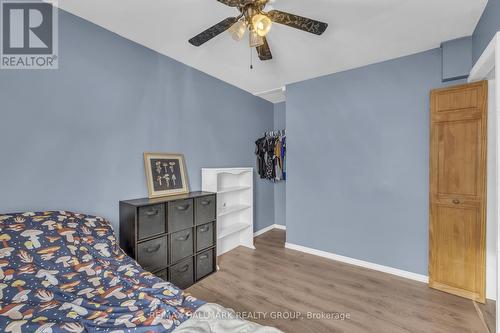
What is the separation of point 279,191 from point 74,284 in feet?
11.6

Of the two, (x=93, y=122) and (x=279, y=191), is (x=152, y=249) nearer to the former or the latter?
(x=93, y=122)

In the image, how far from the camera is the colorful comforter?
3.23ft

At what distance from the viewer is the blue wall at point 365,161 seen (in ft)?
8.07

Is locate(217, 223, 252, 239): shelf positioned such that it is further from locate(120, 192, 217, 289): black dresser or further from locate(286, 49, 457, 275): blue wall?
locate(286, 49, 457, 275): blue wall

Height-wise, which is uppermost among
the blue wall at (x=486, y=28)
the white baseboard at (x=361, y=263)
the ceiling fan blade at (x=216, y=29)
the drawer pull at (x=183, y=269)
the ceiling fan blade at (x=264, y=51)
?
the blue wall at (x=486, y=28)

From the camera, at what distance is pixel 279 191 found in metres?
4.44

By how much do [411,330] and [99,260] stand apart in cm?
239

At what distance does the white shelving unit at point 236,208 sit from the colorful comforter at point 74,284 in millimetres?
1749

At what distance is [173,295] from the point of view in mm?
1209

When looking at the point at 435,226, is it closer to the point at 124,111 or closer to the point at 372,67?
the point at 372,67

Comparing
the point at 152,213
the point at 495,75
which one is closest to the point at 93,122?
the point at 152,213

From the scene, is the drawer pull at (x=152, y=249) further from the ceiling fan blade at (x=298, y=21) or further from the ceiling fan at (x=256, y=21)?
the ceiling fan blade at (x=298, y=21)

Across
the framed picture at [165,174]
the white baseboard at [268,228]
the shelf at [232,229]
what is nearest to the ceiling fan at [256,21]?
the framed picture at [165,174]

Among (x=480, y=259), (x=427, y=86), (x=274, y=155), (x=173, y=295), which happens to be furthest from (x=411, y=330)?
(x=274, y=155)
